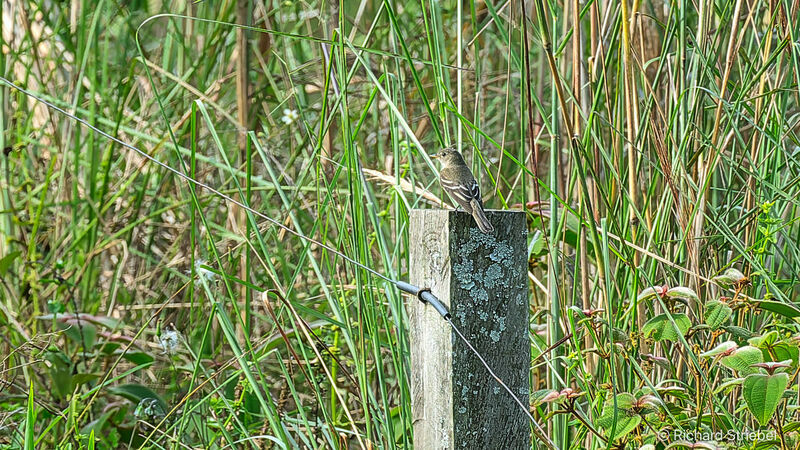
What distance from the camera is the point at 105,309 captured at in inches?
134

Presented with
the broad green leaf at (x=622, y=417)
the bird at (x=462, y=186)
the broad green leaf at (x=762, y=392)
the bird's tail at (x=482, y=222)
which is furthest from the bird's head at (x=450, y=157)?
the broad green leaf at (x=762, y=392)

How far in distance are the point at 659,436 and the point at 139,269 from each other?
A: 8.85 feet

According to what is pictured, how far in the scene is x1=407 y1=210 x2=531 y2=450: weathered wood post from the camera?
121 cm

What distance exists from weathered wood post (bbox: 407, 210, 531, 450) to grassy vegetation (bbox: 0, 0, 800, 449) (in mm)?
156

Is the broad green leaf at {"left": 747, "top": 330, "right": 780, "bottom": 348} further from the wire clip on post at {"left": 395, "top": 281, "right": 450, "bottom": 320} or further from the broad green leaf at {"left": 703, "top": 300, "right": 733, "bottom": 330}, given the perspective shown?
the wire clip on post at {"left": 395, "top": 281, "right": 450, "bottom": 320}

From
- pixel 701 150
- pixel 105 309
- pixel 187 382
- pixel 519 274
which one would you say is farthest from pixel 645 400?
pixel 105 309

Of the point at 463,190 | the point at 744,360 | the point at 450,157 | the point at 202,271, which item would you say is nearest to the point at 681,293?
the point at 744,360

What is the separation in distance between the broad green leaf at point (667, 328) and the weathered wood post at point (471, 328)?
A: 1.06ft

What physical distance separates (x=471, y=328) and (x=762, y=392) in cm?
47

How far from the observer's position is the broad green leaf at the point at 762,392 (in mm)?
1268

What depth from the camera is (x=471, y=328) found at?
1.22m

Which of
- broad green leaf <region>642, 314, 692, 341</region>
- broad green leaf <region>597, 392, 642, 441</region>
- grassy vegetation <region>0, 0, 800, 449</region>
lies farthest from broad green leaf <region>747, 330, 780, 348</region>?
broad green leaf <region>597, 392, 642, 441</region>

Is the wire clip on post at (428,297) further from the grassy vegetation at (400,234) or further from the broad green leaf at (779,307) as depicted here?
the broad green leaf at (779,307)

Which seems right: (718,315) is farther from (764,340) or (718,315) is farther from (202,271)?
(202,271)
